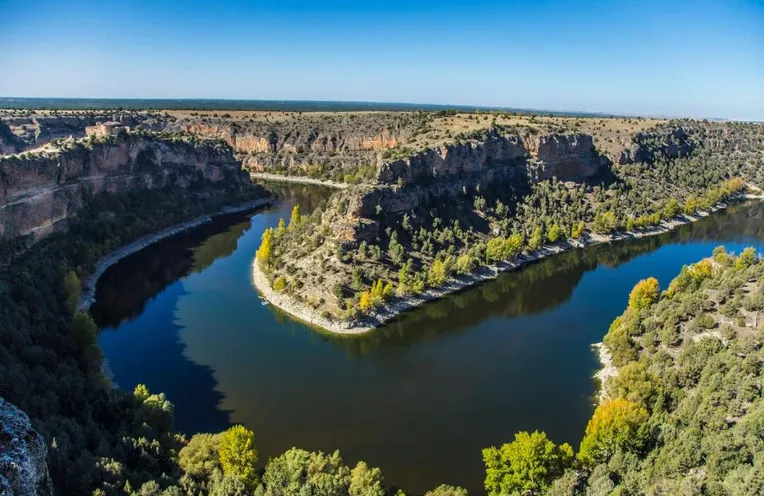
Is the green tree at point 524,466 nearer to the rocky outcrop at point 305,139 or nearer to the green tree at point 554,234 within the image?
the green tree at point 554,234

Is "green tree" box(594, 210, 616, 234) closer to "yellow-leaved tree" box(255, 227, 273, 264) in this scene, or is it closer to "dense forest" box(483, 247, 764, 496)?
"dense forest" box(483, 247, 764, 496)

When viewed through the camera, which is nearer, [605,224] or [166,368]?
[166,368]

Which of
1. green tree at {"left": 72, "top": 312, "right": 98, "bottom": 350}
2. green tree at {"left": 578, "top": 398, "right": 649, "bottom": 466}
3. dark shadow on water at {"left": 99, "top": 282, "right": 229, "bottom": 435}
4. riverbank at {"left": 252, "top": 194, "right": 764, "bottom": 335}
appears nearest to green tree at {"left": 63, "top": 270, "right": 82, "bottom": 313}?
dark shadow on water at {"left": 99, "top": 282, "right": 229, "bottom": 435}

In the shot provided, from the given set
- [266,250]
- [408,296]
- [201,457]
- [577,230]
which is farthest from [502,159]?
[201,457]

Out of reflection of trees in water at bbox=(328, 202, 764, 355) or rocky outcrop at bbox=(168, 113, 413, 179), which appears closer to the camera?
reflection of trees in water at bbox=(328, 202, 764, 355)

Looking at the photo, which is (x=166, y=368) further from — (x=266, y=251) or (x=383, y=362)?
(x=266, y=251)

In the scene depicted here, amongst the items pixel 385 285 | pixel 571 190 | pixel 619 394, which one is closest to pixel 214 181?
pixel 385 285

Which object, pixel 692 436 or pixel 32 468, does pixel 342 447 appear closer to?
pixel 692 436
